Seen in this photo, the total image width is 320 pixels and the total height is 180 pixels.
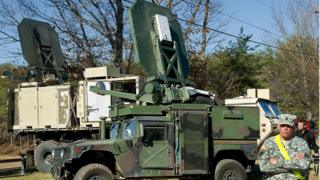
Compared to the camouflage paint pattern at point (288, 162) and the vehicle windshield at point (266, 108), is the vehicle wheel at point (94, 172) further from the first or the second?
the vehicle windshield at point (266, 108)

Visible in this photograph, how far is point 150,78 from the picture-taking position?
1384cm

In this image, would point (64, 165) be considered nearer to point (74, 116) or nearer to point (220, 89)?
point (74, 116)

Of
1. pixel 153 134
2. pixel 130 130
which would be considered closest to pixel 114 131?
pixel 130 130

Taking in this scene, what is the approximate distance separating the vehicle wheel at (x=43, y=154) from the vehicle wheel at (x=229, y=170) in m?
7.26

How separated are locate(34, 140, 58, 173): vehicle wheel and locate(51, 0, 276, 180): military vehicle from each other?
499 cm

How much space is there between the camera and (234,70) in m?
34.4

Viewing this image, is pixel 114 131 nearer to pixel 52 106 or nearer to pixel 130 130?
pixel 130 130

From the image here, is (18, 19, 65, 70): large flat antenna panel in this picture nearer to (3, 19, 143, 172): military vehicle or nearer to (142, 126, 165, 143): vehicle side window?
(3, 19, 143, 172): military vehicle

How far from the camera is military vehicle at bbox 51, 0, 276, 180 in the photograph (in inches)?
452

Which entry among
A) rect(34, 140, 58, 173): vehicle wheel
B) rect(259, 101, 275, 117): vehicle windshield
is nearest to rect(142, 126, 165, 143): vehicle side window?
rect(259, 101, 275, 117): vehicle windshield

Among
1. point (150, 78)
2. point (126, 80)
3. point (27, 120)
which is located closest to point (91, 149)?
point (150, 78)

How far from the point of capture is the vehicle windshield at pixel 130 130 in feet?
38.1

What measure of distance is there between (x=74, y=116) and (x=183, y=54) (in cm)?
451

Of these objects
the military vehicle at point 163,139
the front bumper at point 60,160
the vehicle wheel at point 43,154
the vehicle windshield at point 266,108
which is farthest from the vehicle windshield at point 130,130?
the vehicle wheel at point 43,154
